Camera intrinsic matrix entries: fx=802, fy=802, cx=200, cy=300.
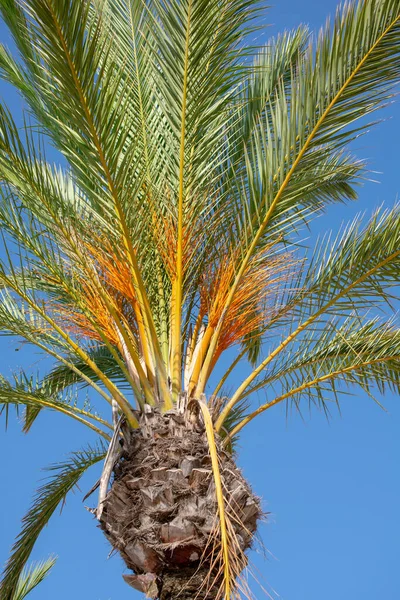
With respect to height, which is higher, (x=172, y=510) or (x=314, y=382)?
(x=314, y=382)

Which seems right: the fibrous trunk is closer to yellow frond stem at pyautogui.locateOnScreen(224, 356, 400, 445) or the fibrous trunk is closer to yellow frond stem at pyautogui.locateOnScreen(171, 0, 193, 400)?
yellow frond stem at pyautogui.locateOnScreen(171, 0, 193, 400)

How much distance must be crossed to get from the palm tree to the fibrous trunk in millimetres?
12

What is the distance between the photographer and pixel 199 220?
6.18 metres

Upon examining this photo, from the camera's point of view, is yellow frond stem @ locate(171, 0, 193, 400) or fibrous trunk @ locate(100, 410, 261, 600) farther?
yellow frond stem @ locate(171, 0, 193, 400)

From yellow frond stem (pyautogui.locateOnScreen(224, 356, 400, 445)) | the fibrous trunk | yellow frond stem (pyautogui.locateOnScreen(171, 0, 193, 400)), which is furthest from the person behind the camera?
yellow frond stem (pyautogui.locateOnScreen(224, 356, 400, 445))

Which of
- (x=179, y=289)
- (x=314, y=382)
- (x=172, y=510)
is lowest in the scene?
(x=172, y=510)

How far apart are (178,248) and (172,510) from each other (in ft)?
5.97

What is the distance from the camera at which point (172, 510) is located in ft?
16.7

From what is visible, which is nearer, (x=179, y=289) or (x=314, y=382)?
(x=179, y=289)

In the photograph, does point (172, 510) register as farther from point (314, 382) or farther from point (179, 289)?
point (314, 382)

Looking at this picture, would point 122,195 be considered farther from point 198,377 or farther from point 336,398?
point 336,398

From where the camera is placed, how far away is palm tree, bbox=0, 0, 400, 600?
5020 mm

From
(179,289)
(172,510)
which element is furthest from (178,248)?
(172,510)

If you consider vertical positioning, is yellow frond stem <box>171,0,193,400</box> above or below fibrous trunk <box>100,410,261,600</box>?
above
